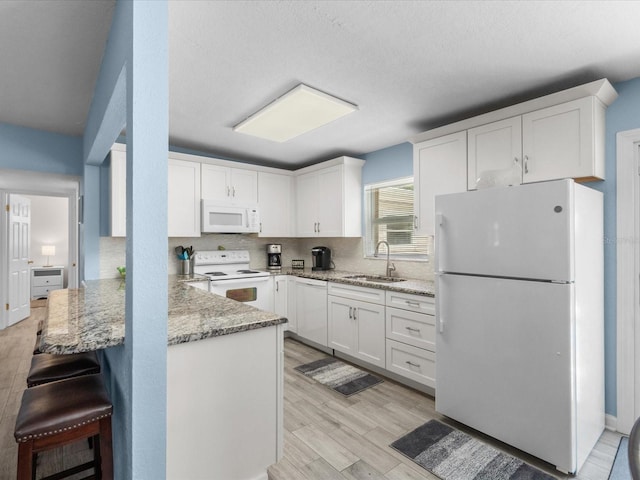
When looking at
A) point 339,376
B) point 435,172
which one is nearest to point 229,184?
point 435,172

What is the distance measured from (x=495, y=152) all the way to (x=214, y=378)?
247 cm

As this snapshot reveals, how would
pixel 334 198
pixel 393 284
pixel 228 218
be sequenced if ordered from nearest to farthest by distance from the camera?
pixel 393 284 → pixel 228 218 → pixel 334 198

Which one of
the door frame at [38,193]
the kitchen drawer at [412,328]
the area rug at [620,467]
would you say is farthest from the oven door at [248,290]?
the area rug at [620,467]

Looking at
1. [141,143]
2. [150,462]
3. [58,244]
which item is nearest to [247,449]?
[150,462]

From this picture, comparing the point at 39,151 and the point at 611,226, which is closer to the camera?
the point at 611,226

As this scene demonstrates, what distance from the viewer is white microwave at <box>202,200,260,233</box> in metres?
3.80

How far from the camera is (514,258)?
2.00m

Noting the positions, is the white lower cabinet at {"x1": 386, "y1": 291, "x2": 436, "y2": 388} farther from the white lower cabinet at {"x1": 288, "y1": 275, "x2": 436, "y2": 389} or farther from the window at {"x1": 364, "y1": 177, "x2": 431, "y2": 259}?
the window at {"x1": 364, "y1": 177, "x2": 431, "y2": 259}

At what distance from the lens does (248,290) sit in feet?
12.6

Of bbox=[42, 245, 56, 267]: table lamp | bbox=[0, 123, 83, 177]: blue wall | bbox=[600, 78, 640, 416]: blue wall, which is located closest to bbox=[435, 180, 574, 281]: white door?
bbox=[600, 78, 640, 416]: blue wall

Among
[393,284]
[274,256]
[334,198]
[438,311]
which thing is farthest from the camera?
[274,256]

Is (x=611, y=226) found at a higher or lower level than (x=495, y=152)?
lower

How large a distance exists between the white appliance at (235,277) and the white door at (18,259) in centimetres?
315

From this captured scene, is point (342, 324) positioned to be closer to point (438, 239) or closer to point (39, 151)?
point (438, 239)
